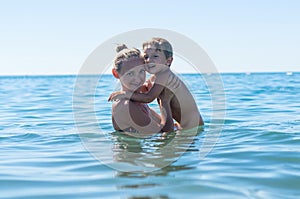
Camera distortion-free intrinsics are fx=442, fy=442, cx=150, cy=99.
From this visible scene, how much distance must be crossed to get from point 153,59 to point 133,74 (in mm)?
361

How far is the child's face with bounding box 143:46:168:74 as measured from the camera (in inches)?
250

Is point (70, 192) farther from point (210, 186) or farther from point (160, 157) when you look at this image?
point (160, 157)

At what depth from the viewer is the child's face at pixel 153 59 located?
6.34 m

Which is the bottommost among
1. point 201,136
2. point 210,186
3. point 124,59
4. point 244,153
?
point 210,186

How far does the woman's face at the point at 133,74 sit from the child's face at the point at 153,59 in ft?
0.30

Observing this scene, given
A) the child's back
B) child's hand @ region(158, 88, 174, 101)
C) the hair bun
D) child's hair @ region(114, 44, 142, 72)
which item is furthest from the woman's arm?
the hair bun

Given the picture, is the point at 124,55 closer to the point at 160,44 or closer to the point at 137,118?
the point at 160,44

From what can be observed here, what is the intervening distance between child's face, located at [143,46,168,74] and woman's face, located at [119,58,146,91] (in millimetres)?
92

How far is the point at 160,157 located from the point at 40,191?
61.0 inches

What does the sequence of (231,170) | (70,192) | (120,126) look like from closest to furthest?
(70,192)
(231,170)
(120,126)

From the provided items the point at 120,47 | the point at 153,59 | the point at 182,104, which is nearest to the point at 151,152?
the point at 153,59

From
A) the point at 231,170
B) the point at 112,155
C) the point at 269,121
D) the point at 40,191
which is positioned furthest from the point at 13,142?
the point at 269,121

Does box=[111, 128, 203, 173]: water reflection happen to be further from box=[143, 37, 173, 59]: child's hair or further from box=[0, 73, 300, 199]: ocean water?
box=[143, 37, 173, 59]: child's hair

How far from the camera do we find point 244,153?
498 cm
